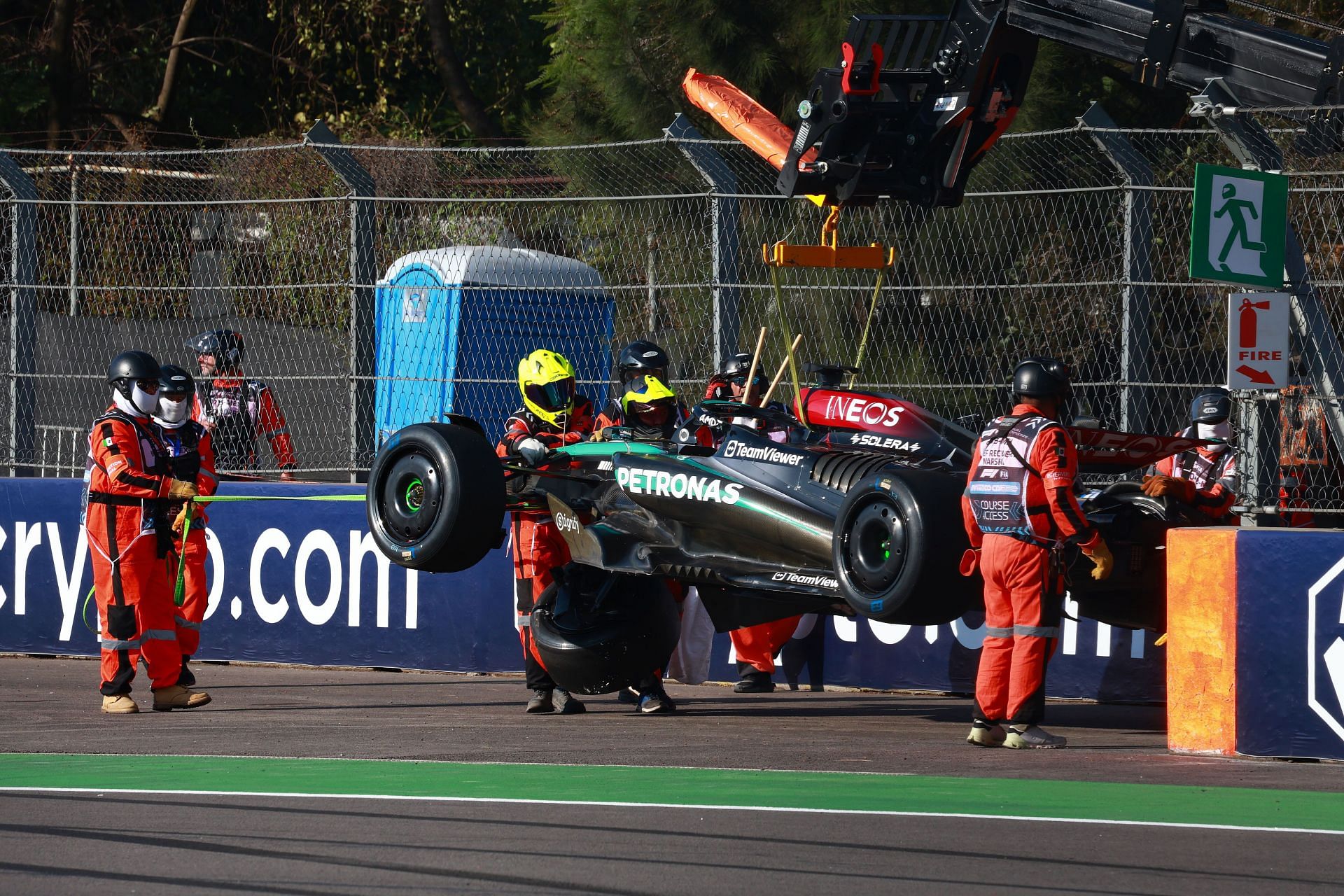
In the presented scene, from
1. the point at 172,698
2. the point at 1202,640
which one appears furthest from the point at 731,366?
the point at 1202,640

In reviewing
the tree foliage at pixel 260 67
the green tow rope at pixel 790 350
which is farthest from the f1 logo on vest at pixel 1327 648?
the tree foliage at pixel 260 67

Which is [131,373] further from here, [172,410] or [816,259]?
[816,259]

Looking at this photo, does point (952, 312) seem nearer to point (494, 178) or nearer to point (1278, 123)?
point (1278, 123)

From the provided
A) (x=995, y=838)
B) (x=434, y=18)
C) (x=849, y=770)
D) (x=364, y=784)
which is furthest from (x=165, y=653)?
(x=434, y=18)

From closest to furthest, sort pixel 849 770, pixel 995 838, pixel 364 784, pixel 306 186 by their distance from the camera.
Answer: pixel 995 838 < pixel 364 784 < pixel 849 770 < pixel 306 186

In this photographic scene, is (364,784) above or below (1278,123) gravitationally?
below

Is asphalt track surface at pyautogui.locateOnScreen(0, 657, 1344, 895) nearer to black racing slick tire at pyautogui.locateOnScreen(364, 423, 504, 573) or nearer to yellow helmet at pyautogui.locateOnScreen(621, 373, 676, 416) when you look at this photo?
black racing slick tire at pyautogui.locateOnScreen(364, 423, 504, 573)

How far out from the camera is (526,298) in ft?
41.9

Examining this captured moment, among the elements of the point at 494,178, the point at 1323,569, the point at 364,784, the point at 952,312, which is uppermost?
the point at 494,178

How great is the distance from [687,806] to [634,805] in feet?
0.62

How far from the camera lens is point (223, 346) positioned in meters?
13.2

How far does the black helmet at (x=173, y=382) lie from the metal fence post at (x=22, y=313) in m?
3.23

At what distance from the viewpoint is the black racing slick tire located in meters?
9.63

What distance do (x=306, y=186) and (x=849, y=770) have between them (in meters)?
6.75
